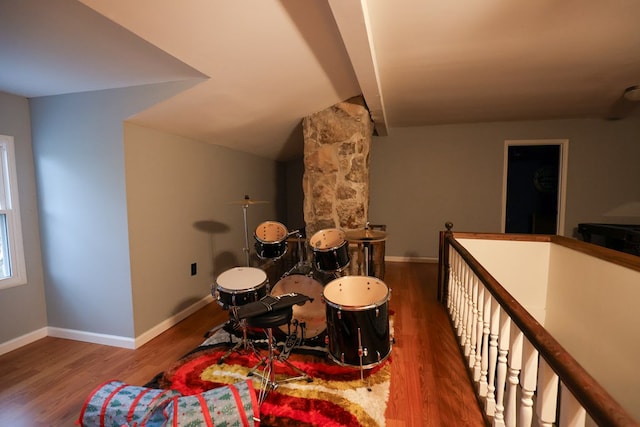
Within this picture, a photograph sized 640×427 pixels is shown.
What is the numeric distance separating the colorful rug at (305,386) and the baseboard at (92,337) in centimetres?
63

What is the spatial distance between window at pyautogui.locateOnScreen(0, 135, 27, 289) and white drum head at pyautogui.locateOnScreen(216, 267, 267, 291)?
1.80 meters

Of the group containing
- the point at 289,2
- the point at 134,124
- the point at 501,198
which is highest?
the point at 289,2

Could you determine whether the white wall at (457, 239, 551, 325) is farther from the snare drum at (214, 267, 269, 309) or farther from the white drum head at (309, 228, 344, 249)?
the snare drum at (214, 267, 269, 309)

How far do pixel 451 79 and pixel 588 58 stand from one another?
0.95 metres

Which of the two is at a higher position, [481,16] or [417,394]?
[481,16]

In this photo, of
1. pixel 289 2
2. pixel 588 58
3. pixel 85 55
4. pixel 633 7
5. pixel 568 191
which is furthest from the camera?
pixel 568 191

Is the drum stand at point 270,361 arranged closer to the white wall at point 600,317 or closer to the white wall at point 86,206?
the white wall at point 86,206

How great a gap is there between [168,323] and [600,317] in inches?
146

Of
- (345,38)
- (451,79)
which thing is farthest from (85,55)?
(451,79)

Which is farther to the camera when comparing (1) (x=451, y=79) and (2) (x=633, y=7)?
(1) (x=451, y=79)

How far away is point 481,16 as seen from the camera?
1.70 metres

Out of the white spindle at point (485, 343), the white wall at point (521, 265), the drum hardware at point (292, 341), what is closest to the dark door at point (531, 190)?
the white wall at point (521, 265)

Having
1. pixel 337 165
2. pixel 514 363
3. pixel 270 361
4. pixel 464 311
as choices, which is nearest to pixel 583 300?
pixel 464 311

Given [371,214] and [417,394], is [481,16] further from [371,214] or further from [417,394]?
[371,214]
